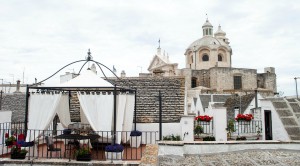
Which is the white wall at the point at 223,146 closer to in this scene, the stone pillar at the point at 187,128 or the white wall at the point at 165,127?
the stone pillar at the point at 187,128

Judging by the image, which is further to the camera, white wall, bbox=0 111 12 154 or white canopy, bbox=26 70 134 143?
white wall, bbox=0 111 12 154

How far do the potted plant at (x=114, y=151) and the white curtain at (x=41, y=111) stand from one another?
6.63 feet

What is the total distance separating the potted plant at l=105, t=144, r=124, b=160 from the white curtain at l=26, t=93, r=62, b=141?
2.02m

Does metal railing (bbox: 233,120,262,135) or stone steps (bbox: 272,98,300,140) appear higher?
stone steps (bbox: 272,98,300,140)

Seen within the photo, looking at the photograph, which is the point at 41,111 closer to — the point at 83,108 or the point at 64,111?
the point at 83,108

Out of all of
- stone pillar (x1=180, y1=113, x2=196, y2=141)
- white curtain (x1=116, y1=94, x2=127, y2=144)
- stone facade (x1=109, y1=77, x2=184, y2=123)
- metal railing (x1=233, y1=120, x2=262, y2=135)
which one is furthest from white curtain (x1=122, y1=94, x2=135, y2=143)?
metal railing (x1=233, y1=120, x2=262, y2=135)

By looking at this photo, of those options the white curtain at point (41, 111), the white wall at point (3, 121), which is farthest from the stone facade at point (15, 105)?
the white curtain at point (41, 111)

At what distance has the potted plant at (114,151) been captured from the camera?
23.9 ft

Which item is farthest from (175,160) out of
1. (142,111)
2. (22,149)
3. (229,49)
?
(229,49)

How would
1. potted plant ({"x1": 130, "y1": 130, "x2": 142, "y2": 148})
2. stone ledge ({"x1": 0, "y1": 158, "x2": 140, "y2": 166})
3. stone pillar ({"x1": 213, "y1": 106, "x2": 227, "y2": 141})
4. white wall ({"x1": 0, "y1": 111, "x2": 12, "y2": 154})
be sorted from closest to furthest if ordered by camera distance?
1. stone ledge ({"x1": 0, "y1": 158, "x2": 140, "y2": 166})
2. white wall ({"x1": 0, "y1": 111, "x2": 12, "y2": 154})
3. potted plant ({"x1": 130, "y1": 130, "x2": 142, "y2": 148})
4. stone pillar ({"x1": 213, "y1": 106, "x2": 227, "y2": 141})

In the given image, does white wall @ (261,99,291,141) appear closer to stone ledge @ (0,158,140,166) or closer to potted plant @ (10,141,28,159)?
stone ledge @ (0,158,140,166)

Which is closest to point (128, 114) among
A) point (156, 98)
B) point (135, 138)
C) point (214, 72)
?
point (135, 138)

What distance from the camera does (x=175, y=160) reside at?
734 cm

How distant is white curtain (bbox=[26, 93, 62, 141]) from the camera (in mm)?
7930
